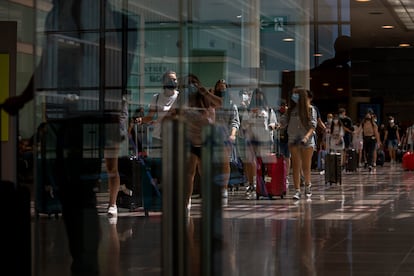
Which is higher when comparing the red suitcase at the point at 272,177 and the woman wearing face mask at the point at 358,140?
the woman wearing face mask at the point at 358,140

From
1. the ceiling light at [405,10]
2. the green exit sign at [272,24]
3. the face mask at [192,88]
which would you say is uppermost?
the ceiling light at [405,10]

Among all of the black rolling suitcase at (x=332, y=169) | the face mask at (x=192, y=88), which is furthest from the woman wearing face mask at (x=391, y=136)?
the face mask at (x=192, y=88)

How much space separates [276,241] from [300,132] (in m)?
5.42

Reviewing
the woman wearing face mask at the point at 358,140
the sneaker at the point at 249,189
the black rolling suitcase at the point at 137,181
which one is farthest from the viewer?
the woman wearing face mask at the point at 358,140

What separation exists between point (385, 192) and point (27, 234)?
38.0ft

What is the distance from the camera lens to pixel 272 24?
1284cm

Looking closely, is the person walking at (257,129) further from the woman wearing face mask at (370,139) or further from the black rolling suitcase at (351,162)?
the black rolling suitcase at (351,162)

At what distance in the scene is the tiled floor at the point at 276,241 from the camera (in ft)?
21.2

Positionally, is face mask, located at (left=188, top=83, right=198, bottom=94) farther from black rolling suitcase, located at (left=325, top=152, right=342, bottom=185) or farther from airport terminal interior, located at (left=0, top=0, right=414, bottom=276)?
black rolling suitcase, located at (left=325, top=152, right=342, bottom=185)

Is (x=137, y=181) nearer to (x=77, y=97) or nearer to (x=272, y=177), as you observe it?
(x=77, y=97)

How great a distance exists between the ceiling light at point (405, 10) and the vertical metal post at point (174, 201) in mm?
11773

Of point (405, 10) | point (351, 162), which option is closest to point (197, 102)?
point (405, 10)

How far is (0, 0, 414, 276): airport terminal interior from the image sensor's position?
15.6 ft

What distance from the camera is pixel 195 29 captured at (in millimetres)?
8695
